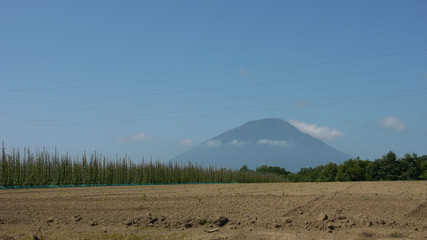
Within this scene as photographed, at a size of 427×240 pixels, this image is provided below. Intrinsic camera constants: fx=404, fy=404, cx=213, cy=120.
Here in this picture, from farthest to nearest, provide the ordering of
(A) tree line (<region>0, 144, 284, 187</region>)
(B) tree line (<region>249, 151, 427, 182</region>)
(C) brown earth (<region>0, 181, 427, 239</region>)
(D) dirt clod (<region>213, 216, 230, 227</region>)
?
(B) tree line (<region>249, 151, 427, 182</region>)
(A) tree line (<region>0, 144, 284, 187</region>)
(D) dirt clod (<region>213, 216, 230, 227</region>)
(C) brown earth (<region>0, 181, 427, 239</region>)

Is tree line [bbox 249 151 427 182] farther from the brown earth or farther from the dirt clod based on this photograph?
the dirt clod

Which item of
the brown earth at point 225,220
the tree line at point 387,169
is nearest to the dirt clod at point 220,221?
the brown earth at point 225,220

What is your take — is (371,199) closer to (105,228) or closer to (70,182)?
(105,228)

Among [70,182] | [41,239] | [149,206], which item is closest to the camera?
[41,239]

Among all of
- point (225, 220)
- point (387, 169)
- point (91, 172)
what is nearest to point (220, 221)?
point (225, 220)

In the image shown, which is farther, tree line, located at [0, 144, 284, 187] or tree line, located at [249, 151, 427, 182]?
tree line, located at [249, 151, 427, 182]

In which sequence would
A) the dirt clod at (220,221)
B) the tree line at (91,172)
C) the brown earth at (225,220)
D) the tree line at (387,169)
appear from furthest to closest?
the tree line at (387,169), the tree line at (91,172), the dirt clod at (220,221), the brown earth at (225,220)

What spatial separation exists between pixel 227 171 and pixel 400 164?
18890 millimetres

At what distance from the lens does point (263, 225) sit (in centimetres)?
972

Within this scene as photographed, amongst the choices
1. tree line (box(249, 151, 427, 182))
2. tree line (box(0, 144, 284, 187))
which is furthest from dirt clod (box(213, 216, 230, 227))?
tree line (box(249, 151, 427, 182))

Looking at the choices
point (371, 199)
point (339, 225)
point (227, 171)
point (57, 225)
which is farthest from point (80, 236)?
point (227, 171)

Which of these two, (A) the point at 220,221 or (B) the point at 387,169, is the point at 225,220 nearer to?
(A) the point at 220,221

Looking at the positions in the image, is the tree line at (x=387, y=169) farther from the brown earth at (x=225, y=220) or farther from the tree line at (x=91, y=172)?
the brown earth at (x=225, y=220)

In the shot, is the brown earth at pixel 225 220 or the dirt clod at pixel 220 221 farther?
the dirt clod at pixel 220 221
